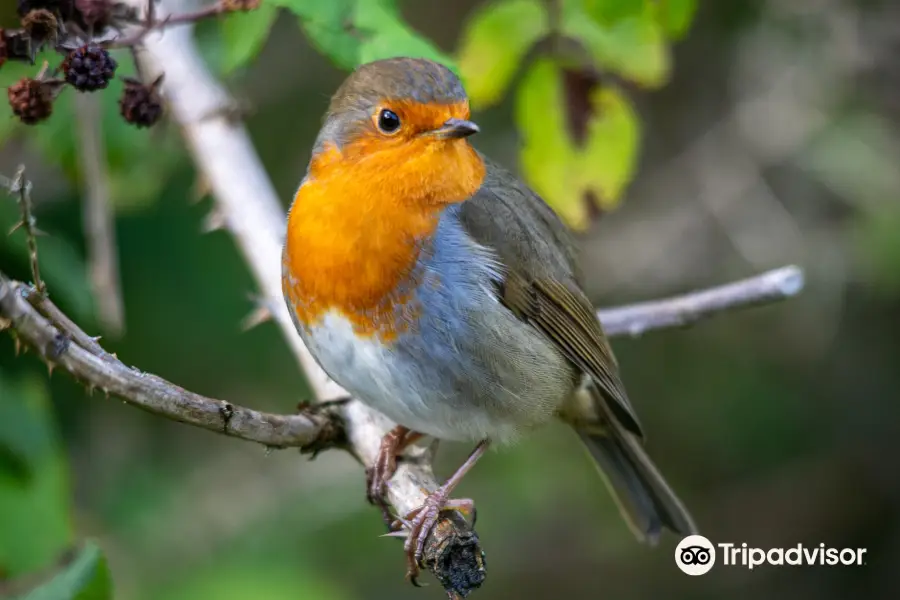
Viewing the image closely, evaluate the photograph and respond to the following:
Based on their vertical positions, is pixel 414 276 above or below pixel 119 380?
below

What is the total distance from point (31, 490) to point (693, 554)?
87.3 inches

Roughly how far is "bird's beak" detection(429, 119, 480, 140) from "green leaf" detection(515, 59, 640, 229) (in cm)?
37

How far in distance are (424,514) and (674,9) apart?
1433mm

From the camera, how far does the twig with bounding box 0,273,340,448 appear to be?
162cm

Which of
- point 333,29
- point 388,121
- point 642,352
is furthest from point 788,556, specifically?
point 333,29

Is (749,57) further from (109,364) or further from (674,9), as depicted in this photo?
(109,364)

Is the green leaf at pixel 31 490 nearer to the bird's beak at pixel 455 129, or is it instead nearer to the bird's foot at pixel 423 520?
the bird's foot at pixel 423 520

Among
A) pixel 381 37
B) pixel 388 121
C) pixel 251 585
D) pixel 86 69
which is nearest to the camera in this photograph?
pixel 86 69

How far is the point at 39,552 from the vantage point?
2.69m

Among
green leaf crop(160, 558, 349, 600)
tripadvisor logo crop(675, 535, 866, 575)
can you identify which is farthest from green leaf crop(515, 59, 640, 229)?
tripadvisor logo crop(675, 535, 866, 575)

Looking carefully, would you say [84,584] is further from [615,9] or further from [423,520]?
[615,9]

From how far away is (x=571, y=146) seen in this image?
3.06 metres

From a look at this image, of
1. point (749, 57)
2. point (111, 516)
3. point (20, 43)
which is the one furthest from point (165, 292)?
point (749, 57)

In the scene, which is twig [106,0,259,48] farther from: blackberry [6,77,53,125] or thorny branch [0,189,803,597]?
thorny branch [0,189,803,597]
